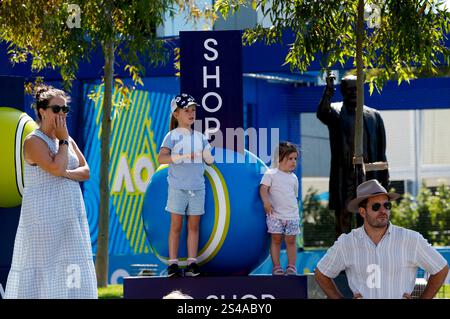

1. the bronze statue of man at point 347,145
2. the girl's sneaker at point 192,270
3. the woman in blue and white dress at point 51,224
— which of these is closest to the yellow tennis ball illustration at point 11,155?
the girl's sneaker at point 192,270

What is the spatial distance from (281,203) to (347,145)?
145 cm

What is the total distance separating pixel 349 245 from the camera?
6.70 m

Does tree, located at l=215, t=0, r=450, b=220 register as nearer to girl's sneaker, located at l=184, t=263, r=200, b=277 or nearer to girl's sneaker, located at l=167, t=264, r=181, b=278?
girl's sneaker, located at l=184, t=263, r=200, b=277

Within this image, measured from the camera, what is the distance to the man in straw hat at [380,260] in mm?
6535

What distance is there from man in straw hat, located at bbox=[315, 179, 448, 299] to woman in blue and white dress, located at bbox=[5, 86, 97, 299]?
155 centimetres

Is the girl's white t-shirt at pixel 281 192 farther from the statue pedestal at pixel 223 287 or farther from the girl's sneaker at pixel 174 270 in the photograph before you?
the girl's sneaker at pixel 174 270

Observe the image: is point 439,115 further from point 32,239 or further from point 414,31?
point 32,239

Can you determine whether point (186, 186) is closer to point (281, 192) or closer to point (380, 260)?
point (281, 192)

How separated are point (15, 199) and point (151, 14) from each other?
150 inches

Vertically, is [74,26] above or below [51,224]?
above

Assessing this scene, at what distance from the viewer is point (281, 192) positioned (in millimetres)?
9094

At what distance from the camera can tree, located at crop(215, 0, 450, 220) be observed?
989 cm

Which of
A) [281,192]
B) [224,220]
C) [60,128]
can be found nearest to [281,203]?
[281,192]
